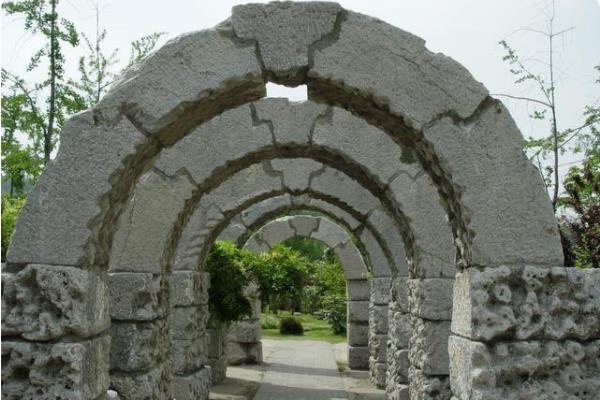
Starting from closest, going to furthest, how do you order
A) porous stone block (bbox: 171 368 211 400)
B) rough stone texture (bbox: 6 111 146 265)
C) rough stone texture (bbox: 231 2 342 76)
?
rough stone texture (bbox: 6 111 146 265)
rough stone texture (bbox: 231 2 342 76)
porous stone block (bbox: 171 368 211 400)

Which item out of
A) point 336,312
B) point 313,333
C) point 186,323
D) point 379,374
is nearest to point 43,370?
point 186,323

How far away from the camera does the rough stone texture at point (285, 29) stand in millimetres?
3504

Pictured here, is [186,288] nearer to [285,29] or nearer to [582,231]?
[582,231]

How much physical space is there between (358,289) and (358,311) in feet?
1.43

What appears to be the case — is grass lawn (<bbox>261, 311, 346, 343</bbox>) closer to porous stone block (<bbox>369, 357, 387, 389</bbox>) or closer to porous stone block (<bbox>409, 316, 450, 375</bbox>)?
porous stone block (<bbox>369, 357, 387, 389</bbox>)

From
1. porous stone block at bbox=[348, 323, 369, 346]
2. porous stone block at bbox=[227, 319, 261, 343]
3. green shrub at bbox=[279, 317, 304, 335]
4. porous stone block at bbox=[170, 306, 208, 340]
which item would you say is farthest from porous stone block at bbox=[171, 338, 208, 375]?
green shrub at bbox=[279, 317, 304, 335]

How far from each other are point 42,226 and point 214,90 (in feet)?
3.43

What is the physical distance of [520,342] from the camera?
3.23 m

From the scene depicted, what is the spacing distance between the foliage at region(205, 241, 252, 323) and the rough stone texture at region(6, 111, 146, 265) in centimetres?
→ 636

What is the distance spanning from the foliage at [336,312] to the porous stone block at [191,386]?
13270mm

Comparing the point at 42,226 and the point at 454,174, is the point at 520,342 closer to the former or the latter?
the point at 454,174

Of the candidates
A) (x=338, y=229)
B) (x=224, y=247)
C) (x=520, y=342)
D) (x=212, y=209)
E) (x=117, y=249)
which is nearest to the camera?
(x=520, y=342)

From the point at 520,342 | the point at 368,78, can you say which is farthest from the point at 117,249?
the point at 520,342

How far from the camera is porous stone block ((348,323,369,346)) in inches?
540
